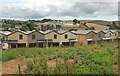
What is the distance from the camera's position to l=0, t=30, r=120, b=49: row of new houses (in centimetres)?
1537

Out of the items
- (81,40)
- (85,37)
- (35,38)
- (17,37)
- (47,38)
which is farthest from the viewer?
(81,40)

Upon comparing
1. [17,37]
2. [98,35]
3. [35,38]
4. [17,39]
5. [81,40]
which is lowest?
[81,40]

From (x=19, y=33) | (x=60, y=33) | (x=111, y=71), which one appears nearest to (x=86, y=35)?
(x=60, y=33)

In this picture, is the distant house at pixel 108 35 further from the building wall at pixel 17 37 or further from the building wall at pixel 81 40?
the building wall at pixel 17 37

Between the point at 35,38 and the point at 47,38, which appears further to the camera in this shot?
the point at 47,38

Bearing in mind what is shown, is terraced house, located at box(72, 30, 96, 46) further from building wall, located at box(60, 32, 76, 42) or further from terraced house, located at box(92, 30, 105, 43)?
building wall, located at box(60, 32, 76, 42)

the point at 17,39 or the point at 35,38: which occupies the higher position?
the point at 35,38

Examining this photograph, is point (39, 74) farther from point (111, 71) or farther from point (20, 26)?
point (20, 26)

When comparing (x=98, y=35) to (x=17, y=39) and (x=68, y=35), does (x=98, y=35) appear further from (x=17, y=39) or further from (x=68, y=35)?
(x=17, y=39)

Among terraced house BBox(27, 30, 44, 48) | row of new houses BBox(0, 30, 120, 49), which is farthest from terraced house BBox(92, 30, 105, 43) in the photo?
terraced house BBox(27, 30, 44, 48)

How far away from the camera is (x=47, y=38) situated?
1662cm

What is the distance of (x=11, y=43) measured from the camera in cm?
1555

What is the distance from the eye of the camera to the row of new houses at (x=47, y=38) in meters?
Answer: 15.4

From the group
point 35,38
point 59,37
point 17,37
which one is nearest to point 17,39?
point 17,37
